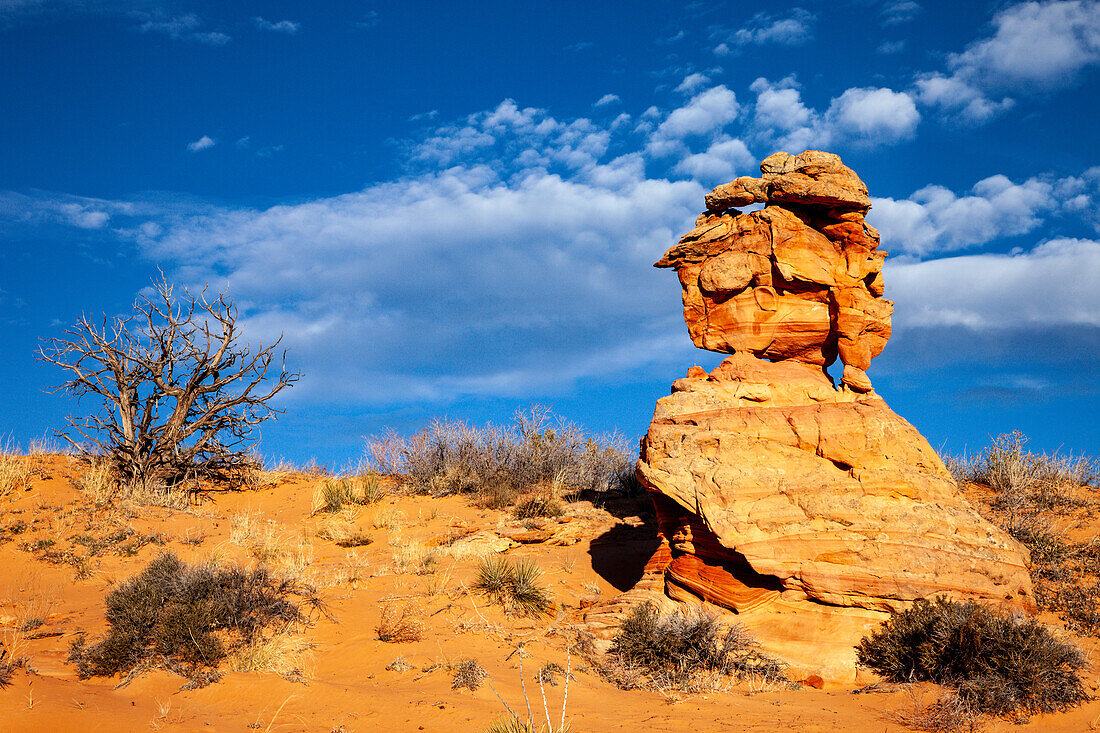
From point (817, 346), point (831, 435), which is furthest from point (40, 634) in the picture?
point (817, 346)

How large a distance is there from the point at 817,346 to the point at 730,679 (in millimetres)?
4668

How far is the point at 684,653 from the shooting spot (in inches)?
289

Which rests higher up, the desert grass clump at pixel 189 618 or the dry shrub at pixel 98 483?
the dry shrub at pixel 98 483

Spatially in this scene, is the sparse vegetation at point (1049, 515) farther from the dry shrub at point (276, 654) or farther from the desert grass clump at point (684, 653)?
the dry shrub at point (276, 654)

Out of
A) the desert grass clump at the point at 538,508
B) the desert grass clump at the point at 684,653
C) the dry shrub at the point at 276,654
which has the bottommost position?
the dry shrub at the point at 276,654

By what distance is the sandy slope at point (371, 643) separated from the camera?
19.3ft

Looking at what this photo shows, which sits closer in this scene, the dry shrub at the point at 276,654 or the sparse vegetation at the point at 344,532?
the dry shrub at the point at 276,654

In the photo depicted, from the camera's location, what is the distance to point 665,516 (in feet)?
29.7

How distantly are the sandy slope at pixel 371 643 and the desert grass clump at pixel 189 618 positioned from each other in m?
0.22

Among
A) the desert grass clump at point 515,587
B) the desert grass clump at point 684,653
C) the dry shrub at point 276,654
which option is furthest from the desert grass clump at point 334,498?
the desert grass clump at point 684,653

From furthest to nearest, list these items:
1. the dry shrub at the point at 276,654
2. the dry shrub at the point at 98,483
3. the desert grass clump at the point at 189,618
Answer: the dry shrub at the point at 98,483 → the dry shrub at the point at 276,654 → the desert grass clump at the point at 189,618

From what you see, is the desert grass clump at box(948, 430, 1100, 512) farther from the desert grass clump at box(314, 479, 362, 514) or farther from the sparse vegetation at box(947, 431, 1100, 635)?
the desert grass clump at box(314, 479, 362, 514)

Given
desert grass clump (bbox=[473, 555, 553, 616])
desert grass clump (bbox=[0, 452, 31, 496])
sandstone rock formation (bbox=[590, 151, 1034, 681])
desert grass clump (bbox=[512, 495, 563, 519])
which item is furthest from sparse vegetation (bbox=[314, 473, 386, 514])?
sandstone rock formation (bbox=[590, 151, 1034, 681])

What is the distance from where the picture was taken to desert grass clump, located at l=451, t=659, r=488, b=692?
6.64m
